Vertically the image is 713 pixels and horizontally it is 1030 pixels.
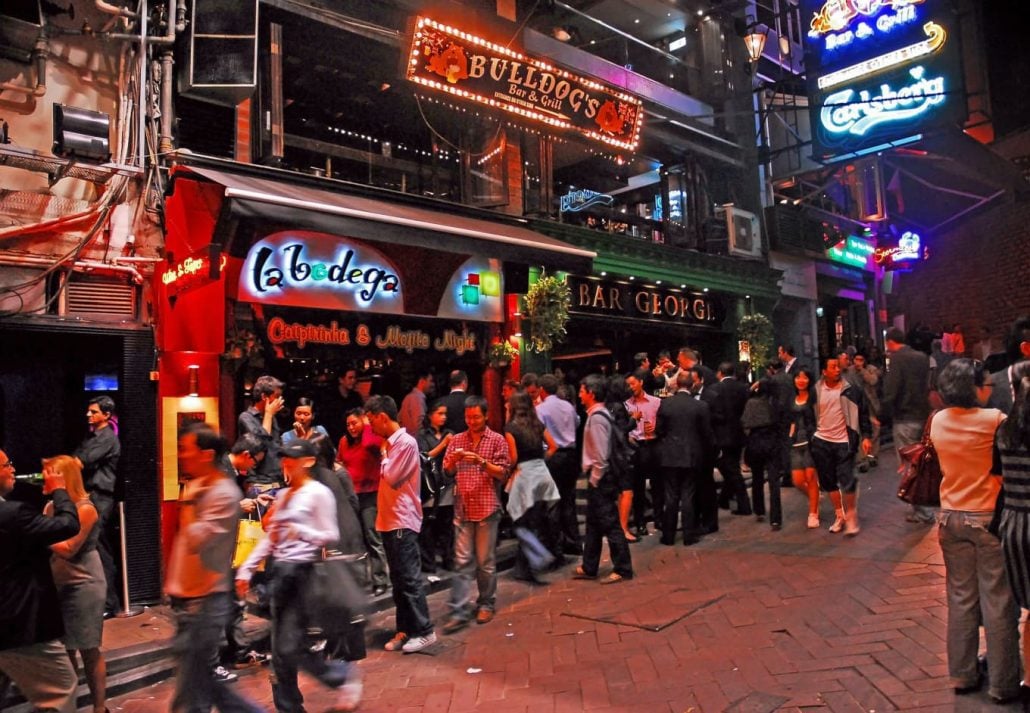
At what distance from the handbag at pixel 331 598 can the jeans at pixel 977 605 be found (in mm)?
3411

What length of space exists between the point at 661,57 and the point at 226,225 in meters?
12.4

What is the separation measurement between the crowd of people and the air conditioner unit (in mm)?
5578

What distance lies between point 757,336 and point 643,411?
26.1 ft

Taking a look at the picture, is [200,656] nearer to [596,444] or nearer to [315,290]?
[596,444]

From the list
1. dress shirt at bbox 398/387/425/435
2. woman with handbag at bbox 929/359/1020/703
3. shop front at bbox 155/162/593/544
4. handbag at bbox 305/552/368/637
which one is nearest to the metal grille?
shop front at bbox 155/162/593/544

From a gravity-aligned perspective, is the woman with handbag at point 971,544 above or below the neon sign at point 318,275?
below

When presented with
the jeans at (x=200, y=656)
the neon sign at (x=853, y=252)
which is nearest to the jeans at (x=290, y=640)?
the jeans at (x=200, y=656)

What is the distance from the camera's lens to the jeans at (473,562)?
619 centimetres

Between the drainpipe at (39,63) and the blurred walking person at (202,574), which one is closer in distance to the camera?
the blurred walking person at (202,574)

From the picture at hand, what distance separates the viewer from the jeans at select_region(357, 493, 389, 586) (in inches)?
279

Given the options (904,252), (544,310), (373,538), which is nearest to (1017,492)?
(373,538)

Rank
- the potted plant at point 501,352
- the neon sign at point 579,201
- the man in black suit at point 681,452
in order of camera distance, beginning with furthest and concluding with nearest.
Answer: the neon sign at point 579,201 < the potted plant at point 501,352 < the man in black suit at point 681,452

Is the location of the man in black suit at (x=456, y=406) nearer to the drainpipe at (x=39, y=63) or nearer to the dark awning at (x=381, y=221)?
the dark awning at (x=381, y=221)

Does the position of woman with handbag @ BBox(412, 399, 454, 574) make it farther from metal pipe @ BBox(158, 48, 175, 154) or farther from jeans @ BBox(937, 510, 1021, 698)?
jeans @ BBox(937, 510, 1021, 698)
